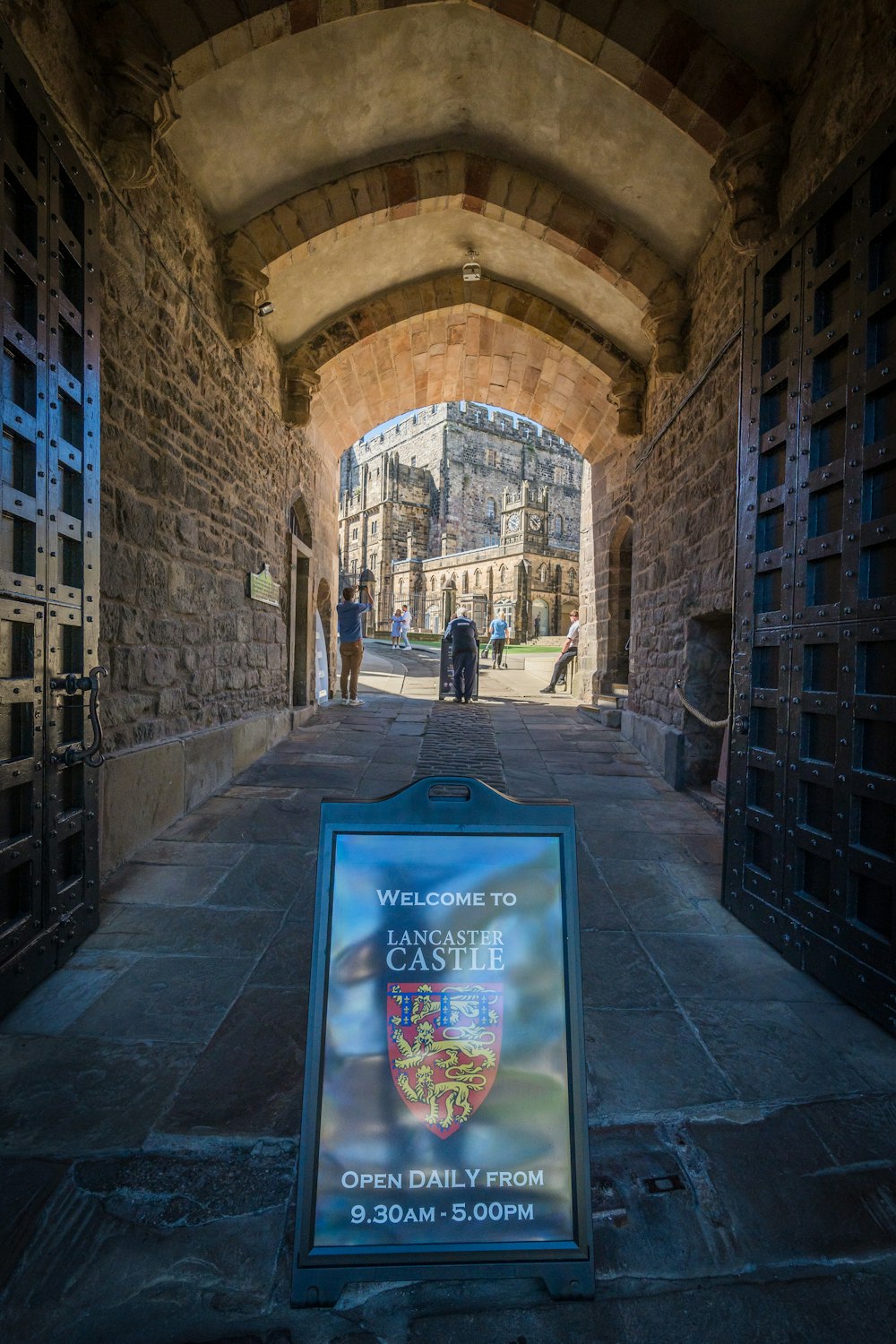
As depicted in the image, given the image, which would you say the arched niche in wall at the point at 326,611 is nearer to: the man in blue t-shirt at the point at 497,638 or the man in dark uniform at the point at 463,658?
the man in dark uniform at the point at 463,658

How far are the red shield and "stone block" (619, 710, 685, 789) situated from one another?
15.8 feet

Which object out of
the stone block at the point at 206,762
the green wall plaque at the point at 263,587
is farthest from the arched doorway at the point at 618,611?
the stone block at the point at 206,762

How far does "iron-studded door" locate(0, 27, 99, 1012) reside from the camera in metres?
2.27

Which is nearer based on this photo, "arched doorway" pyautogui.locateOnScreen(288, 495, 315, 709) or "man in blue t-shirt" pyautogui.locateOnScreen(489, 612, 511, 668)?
"arched doorway" pyautogui.locateOnScreen(288, 495, 315, 709)

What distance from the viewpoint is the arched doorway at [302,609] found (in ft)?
28.2

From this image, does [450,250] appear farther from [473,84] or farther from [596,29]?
[596,29]

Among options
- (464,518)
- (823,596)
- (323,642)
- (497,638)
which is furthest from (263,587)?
(464,518)

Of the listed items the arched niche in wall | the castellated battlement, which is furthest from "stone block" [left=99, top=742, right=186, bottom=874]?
the castellated battlement

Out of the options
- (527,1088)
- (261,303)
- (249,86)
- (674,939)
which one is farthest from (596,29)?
(527,1088)

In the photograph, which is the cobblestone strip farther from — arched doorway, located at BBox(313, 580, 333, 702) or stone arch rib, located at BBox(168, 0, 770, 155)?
stone arch rib, located at BBox(168, 0, 770, 155)

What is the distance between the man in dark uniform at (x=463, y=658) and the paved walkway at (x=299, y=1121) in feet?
27.5

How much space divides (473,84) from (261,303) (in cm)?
244

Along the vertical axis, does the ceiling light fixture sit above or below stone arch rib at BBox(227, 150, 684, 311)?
above

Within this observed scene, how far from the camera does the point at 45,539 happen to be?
8.09ft
